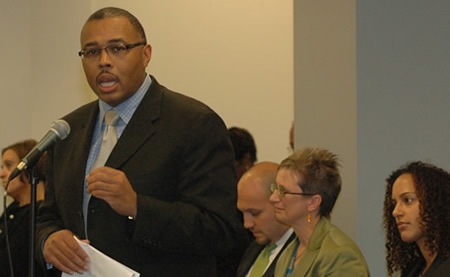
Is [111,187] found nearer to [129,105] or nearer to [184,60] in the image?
[129,105]

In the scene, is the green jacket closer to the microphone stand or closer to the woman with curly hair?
the woman with curly hair

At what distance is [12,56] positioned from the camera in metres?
6.87

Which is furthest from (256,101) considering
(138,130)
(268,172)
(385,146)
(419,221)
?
(138,130)

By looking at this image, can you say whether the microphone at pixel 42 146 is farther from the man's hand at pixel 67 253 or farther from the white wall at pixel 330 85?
the white wall at pixel 330 85

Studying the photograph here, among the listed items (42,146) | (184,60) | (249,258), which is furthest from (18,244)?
(42,146)

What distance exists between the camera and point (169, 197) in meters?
2.70

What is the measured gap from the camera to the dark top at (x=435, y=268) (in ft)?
9.86

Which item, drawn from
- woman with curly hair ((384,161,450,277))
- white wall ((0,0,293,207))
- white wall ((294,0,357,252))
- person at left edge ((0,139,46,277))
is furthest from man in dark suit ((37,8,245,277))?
white wall ((0,0,293,207))

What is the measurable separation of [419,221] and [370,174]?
0.58 m

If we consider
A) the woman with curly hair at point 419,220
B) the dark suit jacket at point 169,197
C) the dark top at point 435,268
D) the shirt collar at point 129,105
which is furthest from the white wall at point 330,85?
the shirt collar at point 129,105

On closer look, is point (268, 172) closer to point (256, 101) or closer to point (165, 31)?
point (256, 101)

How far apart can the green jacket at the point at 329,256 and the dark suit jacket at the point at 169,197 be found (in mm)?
559

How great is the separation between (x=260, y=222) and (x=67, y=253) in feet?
4.94

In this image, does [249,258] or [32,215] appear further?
[249,258]
